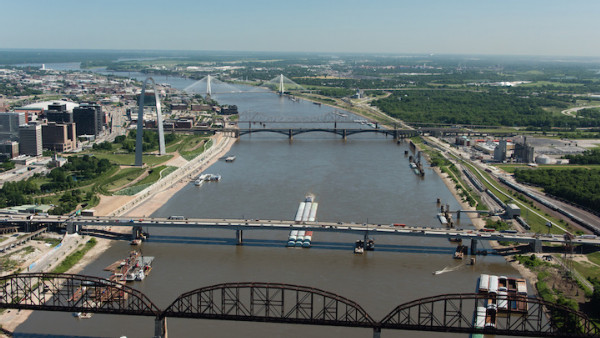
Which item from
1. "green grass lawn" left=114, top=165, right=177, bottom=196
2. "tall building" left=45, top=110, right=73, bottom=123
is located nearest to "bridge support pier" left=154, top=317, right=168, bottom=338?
"green grass lawn" left=114, top=165, right=177, bottom=196

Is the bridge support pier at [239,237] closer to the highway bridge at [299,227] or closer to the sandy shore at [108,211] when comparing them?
the highway bridge at [299,227]

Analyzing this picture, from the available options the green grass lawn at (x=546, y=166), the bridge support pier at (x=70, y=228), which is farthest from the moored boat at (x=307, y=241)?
the green grass lawn at (x=546, y=166)

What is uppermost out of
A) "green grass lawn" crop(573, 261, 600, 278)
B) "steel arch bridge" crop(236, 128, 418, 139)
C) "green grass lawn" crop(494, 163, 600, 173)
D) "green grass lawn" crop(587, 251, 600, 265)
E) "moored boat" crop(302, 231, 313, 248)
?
"steel arch bridge" crop(236, 128, 418, 139)

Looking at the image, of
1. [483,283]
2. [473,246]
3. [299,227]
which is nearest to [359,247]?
[299,227]

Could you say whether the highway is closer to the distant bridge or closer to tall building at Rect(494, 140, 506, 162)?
the distant bridge

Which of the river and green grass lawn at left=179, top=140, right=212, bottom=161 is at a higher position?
green grass lawn at left=179, top=140, right=212, bottom=161

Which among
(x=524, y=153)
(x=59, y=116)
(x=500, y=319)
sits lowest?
(x=500, y=319)

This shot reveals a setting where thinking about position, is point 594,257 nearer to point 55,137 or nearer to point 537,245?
point 537,245
